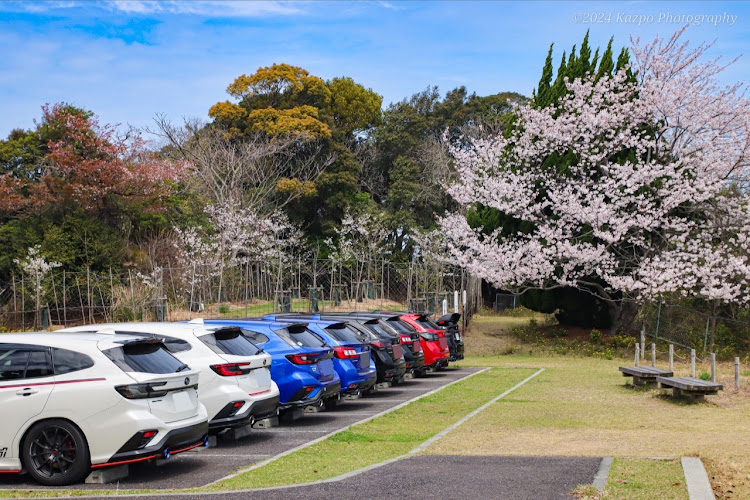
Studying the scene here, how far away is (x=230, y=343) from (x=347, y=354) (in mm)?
3364

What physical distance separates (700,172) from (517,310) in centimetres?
1656

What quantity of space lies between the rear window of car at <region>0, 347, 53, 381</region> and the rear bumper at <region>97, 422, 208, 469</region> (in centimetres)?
116

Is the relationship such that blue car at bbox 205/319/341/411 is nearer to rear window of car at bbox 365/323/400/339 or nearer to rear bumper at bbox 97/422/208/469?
rear bumper at bbox 97/422/208/469

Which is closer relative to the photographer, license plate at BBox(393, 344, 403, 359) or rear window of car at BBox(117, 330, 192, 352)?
rear window of car at BBox(117, 330, 192, 352)

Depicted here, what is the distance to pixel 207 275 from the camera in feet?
104

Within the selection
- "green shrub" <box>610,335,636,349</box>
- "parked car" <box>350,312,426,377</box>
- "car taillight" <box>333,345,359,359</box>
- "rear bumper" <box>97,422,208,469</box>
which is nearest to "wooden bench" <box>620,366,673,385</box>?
"parked car" <box>350,312,426,377</box>

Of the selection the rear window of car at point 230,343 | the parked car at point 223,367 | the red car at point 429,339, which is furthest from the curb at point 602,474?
the red car at point 429,339

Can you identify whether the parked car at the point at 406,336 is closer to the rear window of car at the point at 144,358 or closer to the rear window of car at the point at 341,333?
the rear window of car at the point at 341,333

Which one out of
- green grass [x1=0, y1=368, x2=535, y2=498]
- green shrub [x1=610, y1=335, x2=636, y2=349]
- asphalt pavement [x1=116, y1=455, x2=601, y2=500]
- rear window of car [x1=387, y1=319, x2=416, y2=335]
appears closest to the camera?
asphalt pavement [x1=116, y1=455, x2=601, y2=500]

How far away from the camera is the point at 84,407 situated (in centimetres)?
795

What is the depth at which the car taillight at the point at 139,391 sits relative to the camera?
7.98m

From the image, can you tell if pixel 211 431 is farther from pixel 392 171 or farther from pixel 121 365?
pixel 392 171

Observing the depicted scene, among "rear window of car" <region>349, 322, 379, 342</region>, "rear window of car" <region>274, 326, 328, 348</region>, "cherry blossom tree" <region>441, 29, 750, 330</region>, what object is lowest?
"rear window of car" <region>349, 322, 379, 342</region>

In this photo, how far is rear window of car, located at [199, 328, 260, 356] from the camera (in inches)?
408
